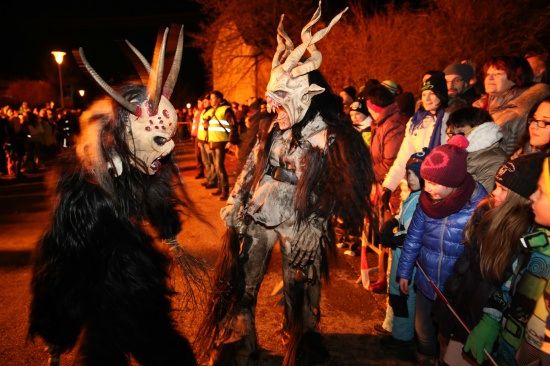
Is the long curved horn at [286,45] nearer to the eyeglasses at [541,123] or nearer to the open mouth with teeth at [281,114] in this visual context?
the open mouth with teeth at [281,114]

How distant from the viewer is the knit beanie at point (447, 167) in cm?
283

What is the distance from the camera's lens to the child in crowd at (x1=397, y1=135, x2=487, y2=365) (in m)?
2.85

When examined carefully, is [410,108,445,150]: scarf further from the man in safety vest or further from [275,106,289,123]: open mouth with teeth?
the man in safety vest

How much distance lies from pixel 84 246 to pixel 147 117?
2.56ft

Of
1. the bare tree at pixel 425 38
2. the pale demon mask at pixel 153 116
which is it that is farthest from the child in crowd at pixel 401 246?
the bare tree at pixel 425 38

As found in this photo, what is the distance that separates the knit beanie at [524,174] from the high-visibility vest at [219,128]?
6804 mm

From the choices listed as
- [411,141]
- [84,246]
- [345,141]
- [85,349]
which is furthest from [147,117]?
[411,141]

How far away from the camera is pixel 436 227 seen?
2.96m

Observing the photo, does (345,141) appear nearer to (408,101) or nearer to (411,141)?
(411,141)

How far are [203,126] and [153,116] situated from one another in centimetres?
676

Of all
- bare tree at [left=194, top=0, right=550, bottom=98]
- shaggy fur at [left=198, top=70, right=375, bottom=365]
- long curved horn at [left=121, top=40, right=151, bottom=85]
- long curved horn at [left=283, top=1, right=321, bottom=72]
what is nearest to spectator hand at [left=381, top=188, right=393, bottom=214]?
shaggy fur at [left=198, top=70, right=375, bottom=365]

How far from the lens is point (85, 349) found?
6.89 ft

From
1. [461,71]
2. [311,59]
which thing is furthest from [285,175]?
[461,71]

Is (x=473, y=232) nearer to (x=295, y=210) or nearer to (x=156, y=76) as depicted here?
(x=295, y=210)
